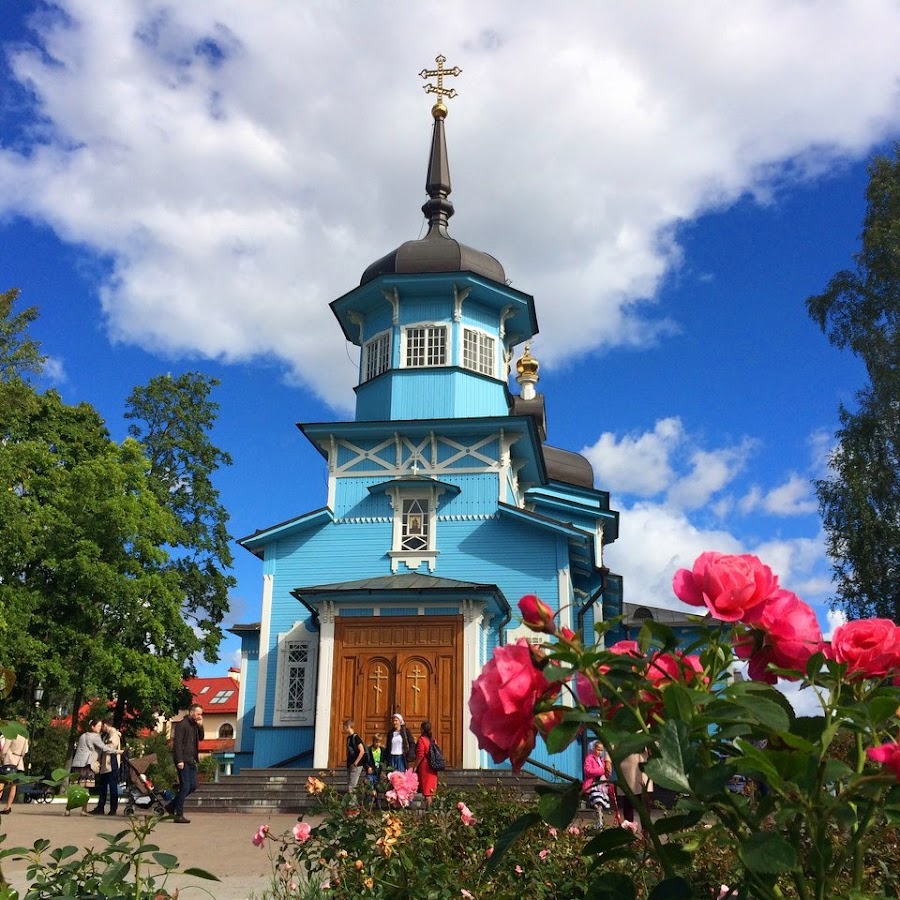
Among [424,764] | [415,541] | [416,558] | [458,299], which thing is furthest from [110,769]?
[458,299]

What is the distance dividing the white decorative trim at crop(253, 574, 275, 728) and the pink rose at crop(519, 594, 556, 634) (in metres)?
16.6

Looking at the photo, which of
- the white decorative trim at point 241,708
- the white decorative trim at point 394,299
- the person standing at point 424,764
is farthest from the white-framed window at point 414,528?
the person standing at point 424,764

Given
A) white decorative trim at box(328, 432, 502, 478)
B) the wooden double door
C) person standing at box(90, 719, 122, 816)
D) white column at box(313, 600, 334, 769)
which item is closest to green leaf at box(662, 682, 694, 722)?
person standing at box(90, 719, 122, 816)

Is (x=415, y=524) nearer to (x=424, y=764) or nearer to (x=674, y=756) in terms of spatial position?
(x=424, y=764)

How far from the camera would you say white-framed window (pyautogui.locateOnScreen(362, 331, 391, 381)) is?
2098 cm

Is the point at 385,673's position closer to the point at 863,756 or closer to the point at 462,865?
the point at 462,865

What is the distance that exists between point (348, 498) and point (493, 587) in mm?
4199

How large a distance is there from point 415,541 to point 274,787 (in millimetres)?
5479

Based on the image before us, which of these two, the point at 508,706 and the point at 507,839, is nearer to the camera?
the point at 508,706

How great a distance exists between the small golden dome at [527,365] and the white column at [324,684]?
18.3m

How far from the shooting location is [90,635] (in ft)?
75.4

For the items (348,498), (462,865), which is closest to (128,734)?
(348,498)

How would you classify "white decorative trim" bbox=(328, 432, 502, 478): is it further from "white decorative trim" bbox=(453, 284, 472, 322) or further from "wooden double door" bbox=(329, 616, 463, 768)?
"wooden double door" bbox=(329, 616, 463, 768)

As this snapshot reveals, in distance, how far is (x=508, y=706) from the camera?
1.58 metres
